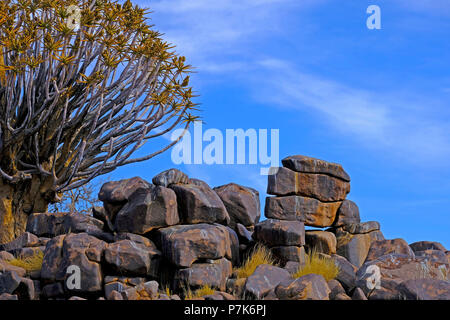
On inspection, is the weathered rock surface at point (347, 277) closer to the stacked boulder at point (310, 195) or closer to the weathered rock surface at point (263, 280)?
the weathered rock surface at point (263, 280)

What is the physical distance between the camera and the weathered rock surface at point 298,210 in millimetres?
13000

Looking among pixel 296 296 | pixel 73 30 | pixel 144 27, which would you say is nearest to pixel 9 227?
pixel 73 30

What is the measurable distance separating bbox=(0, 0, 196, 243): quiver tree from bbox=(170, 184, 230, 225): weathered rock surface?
3.51 m

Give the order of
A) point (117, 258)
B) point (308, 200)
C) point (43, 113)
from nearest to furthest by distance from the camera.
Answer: point (117, 258), point (308, 200), point (43, 113)

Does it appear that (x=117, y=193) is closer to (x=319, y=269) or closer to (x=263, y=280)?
(x=263, y=280)

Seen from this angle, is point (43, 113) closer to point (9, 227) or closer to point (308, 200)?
point (9, 227)

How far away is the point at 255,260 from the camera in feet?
36.3

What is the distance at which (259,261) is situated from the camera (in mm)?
11055

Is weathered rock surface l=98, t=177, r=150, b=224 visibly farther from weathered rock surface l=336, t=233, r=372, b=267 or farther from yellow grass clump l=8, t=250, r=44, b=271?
weathered rock surface l=336, t=233, r=372, b=267

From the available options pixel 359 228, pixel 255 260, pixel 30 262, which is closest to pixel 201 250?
pixel 255 260

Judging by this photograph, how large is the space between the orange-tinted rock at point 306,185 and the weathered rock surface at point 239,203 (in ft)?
1.78
